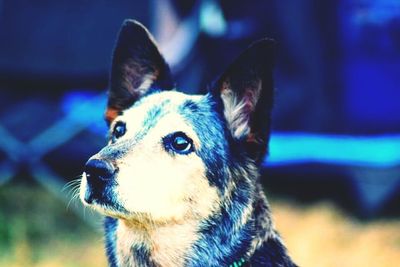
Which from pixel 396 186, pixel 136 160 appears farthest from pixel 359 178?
pixel 136 160

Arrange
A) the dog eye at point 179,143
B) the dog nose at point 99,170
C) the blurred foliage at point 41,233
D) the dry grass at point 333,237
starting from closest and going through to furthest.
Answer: the dog nose at point 99,170 < the dog eye at point 179,143 < the blurred foliage at point 41,233 < the dry grass at point 333,237

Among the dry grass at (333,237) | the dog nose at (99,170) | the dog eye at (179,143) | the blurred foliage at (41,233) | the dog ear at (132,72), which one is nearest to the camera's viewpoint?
the dog nose at (99,170)

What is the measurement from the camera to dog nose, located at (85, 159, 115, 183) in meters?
2.76

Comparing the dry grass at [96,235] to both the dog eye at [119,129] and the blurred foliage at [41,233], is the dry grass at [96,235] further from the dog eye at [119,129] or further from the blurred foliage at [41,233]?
the dog eye at [119,129]

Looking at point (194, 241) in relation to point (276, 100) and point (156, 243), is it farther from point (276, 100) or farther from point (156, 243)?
point (276, 100)

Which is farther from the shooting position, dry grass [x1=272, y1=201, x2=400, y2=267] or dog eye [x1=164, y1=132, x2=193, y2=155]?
dry grass [x1=272, y1=201, x2=400, y2=267]

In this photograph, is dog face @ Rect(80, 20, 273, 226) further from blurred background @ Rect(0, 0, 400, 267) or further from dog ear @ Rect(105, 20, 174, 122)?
blurred background @ Rect(0, 0, 400, 267)

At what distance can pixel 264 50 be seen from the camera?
2.95 meters

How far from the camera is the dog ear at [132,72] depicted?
129 inches

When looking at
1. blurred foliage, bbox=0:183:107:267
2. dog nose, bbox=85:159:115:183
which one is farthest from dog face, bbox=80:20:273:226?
blurred foliage, bbox=0:183:107:267

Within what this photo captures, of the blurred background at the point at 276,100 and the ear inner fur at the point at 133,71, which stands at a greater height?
the ear inner fur at the point at 133,71

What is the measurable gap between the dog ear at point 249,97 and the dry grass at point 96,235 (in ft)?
6.50

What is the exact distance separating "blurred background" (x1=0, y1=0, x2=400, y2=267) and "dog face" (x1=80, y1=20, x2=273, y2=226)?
1.90 metres

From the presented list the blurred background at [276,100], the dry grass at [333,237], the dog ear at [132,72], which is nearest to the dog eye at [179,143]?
the dog ear at [132,72]
